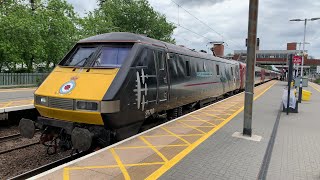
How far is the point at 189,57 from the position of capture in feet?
41.1

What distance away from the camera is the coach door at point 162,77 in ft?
30.2

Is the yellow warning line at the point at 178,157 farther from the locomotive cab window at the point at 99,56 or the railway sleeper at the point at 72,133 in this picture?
the locomotive cab window at the point at 99,56

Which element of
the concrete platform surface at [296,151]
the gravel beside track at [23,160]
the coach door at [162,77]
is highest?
the coach door at [162,77]

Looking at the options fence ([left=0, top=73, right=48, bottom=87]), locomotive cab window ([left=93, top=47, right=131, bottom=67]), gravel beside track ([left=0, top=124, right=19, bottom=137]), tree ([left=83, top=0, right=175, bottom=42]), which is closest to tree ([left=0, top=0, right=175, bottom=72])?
fence ([left=0, top=73, right=48, bottom=87])

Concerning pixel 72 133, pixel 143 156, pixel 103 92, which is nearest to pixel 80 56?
pixel 103 92

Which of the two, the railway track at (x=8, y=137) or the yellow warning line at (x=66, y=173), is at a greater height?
the yellow warning line at (x=66, y=173)

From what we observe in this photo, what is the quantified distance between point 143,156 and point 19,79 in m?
27.9

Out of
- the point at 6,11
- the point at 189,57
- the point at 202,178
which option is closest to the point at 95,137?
the point at 202,178

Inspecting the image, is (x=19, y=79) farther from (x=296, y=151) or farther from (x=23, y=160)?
(x=296, y=151)

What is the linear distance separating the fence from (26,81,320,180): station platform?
22766 millimetres

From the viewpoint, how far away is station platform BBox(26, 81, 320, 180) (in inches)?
229

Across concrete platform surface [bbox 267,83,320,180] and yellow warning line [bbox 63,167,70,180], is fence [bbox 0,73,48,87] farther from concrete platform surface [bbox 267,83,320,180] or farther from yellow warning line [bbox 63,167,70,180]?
yellow warning line [bbox 63,167,70,180]

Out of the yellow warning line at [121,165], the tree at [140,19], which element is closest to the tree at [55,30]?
the tree at [140,19]

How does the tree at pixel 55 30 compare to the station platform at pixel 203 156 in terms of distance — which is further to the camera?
the tree at pixel 55 30
